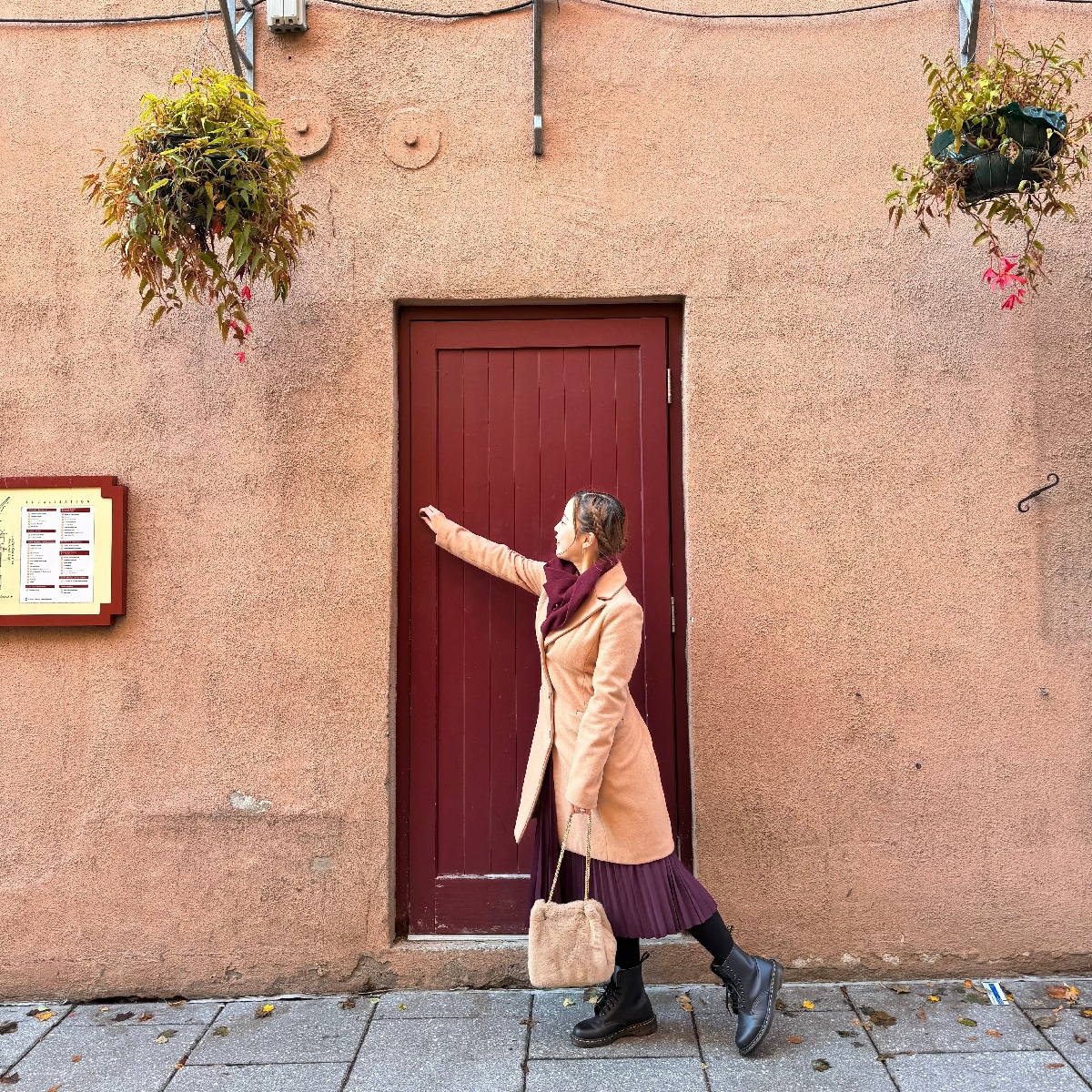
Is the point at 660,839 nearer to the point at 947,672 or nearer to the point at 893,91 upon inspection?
the point at 947,672

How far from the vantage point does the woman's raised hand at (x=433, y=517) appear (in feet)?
12.5

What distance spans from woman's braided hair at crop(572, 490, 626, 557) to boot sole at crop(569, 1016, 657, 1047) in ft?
5.49

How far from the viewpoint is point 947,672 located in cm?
380

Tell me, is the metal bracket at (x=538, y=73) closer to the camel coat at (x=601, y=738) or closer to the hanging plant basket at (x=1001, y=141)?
the hanging plant basket at (x=1001, y=141)

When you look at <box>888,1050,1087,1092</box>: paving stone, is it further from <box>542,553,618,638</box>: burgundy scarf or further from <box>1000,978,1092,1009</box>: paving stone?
<box>542,553,618,638</box>: burgundy scarf

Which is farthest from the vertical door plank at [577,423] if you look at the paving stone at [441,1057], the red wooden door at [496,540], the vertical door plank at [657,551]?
the paving stone at [441,1057]

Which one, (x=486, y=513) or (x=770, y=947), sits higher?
(x=486, y=513)

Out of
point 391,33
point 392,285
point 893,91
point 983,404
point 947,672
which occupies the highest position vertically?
point 391,33

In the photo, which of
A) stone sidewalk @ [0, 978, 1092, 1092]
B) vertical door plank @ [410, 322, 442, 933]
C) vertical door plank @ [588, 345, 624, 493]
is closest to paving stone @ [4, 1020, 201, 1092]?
stone sidewalk @ [0, 978, 1092, 1092]

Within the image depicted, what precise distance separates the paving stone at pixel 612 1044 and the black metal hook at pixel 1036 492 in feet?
7.43

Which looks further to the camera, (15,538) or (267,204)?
(15,538)

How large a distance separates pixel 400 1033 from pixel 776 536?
2349 millimetres

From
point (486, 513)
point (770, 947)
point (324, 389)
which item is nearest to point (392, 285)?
point (324, 389)

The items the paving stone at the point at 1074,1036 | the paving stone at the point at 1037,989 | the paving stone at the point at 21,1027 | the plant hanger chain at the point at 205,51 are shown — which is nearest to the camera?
the paving stone at the point at 1074,1036
